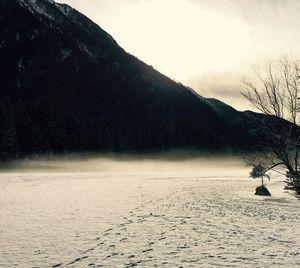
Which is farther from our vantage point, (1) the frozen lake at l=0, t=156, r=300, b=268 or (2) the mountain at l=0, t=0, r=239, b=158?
(2) the mountain at l=0, t=0, r=239, b=158

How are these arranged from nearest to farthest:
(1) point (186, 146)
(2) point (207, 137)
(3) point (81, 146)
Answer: (3) point (81, 146)
(1) point (186, 146)
(2) point (207, 137)

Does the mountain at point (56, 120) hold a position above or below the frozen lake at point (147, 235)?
above

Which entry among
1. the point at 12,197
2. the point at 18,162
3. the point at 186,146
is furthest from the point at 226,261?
the point at 186,146

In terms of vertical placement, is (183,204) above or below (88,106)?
below

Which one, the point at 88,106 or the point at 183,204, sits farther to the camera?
the point at 88,106

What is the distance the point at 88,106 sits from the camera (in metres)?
192

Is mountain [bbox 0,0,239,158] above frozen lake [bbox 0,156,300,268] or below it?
above

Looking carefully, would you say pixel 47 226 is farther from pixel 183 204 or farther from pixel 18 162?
pixel 18 162

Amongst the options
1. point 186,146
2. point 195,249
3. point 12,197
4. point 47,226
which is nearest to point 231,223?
point 195,249

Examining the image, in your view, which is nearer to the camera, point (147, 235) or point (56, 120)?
point (147, 235)

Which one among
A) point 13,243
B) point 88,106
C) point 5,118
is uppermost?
point 88,106

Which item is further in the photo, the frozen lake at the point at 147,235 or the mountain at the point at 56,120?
the mountain at the point at 56,120

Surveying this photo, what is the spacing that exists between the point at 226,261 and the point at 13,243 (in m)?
5.87

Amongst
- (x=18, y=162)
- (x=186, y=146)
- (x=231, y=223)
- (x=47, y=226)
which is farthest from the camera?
(x=186, y=146)
